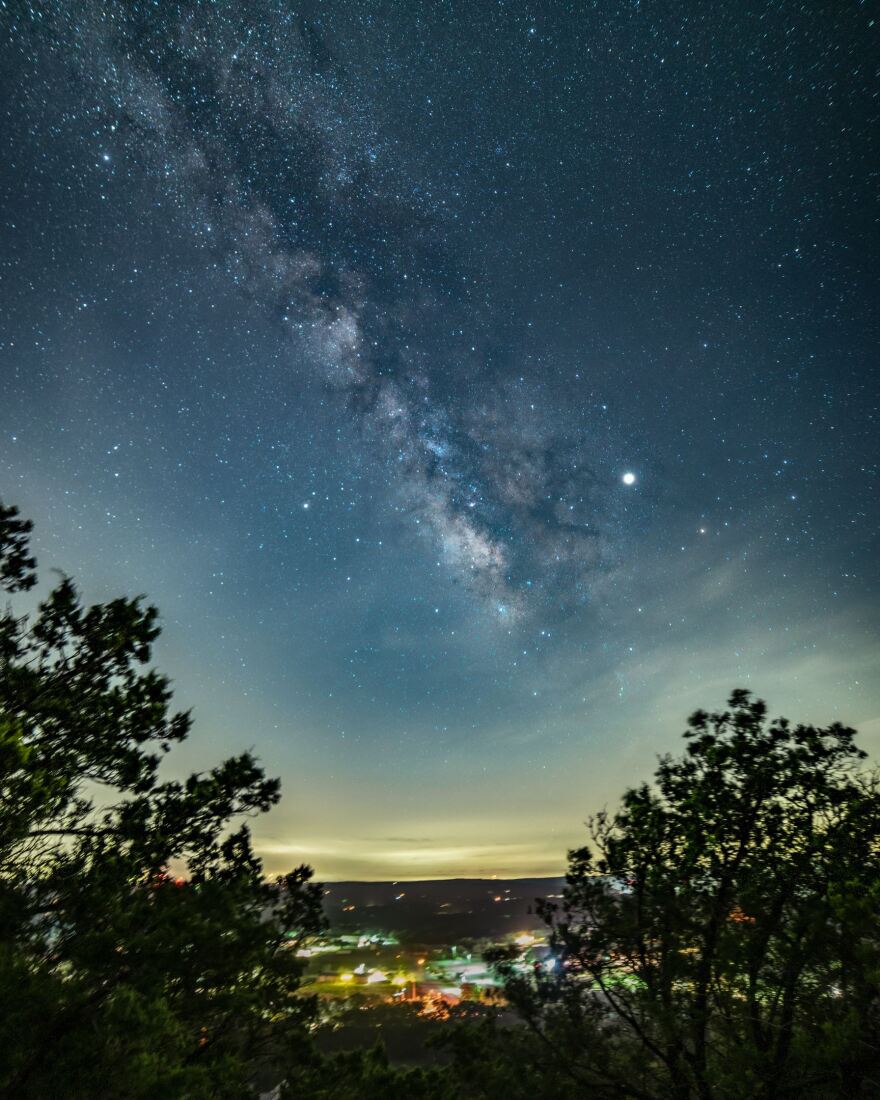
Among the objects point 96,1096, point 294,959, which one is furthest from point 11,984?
point 294,959

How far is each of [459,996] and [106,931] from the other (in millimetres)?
102965

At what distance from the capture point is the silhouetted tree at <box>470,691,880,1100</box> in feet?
26.3

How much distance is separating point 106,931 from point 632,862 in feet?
34.0

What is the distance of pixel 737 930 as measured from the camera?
9312 millimetres

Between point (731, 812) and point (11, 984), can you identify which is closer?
point (11, 984)

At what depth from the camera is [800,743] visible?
1009 cm

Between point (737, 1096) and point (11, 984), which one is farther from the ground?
point (11, 984)

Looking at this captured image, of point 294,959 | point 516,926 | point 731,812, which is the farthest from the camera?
point 516,926

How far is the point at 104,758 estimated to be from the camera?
8.96 metres

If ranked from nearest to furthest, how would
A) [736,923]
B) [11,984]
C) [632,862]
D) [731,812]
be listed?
[11,984] → [736,923] → [731,812] → [632,862]

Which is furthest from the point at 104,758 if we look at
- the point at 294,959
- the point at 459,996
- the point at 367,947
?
the point at 367,947

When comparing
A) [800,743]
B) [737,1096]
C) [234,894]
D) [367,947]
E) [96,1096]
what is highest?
[800,743]

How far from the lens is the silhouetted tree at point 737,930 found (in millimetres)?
8008

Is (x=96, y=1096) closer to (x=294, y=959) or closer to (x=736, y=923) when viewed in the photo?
(x=294, y=959)
